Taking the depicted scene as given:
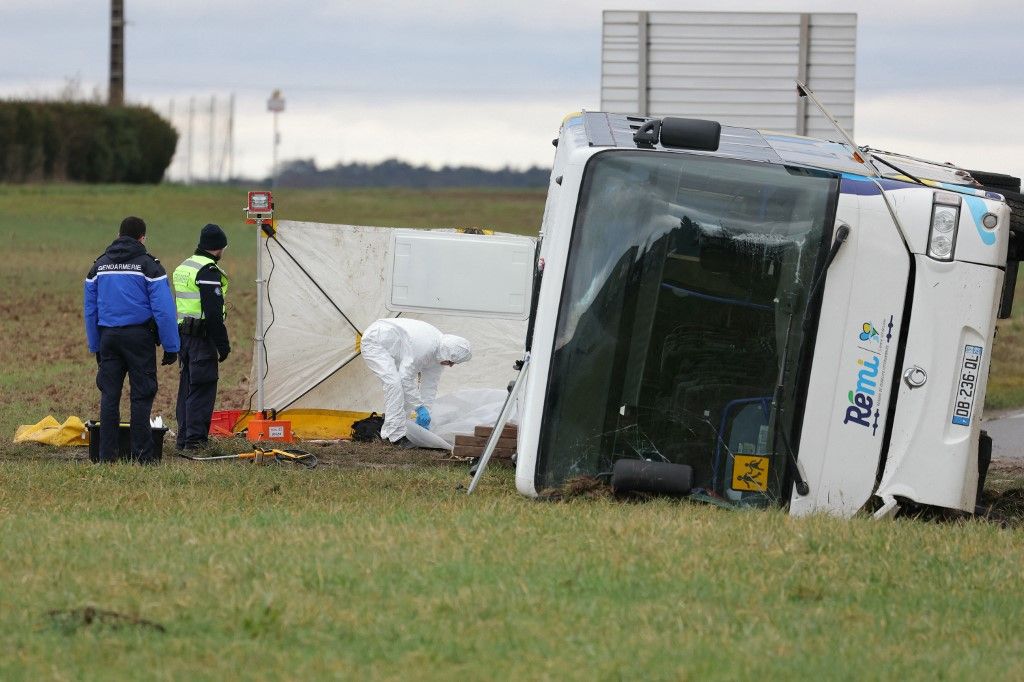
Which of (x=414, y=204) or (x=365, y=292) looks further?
(x=414, y=204)

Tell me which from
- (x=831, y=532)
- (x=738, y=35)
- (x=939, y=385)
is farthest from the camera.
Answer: (x=738, y=35)

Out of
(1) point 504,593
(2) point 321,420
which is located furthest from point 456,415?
(1) point 504,593

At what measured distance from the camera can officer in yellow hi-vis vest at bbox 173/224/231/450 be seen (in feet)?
38.5

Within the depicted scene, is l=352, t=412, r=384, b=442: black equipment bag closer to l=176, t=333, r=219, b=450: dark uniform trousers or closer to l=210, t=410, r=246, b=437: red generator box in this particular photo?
l=210, t=410, r=246, b=437: red generator box

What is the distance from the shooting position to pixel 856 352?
7566mm

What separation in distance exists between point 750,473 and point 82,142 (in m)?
48.7

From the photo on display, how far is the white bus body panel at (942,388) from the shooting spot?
750 centimetres

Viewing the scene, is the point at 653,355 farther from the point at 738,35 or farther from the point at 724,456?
the point at 738,35

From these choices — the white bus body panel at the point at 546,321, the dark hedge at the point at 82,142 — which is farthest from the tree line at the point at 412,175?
the white bus body panel at the point at 546,321

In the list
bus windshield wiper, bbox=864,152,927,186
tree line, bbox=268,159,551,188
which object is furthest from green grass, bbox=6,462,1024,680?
tree line, bbox=268,159,551,188

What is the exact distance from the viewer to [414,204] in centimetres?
5066

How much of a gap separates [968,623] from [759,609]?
30.9 inches

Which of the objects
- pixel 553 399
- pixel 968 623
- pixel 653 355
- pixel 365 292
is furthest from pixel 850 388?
pixel 365 292

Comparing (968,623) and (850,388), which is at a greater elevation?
(850,388)
